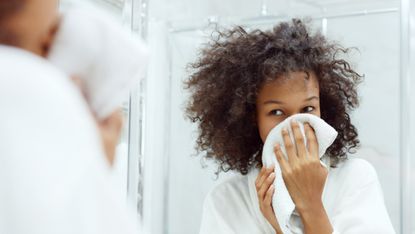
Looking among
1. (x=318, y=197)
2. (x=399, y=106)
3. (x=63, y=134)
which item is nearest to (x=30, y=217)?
(x=63, y=134)

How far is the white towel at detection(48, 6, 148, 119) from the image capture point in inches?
14.3

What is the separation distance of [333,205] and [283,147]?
0.16 m

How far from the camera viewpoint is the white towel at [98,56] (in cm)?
36

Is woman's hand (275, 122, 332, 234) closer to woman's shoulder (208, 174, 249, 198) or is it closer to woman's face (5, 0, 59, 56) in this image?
woman's shoulder (208, 174, 249, 198)

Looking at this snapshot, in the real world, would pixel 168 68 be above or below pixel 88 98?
above

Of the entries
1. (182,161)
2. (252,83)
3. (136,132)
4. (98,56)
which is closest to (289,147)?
(252,83)

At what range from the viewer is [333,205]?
1.17 m

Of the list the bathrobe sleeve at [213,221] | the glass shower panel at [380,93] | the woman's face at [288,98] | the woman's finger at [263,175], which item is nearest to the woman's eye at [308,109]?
the woman's face at [288,98]

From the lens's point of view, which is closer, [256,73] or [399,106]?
[256,73]

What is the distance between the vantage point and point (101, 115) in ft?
1.20

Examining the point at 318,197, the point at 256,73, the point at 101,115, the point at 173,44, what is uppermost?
the point at 173,44

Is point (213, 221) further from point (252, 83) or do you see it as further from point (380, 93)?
point (380, 93)

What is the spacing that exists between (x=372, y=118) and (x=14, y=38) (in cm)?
125

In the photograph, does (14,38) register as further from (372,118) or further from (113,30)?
(372,118)
